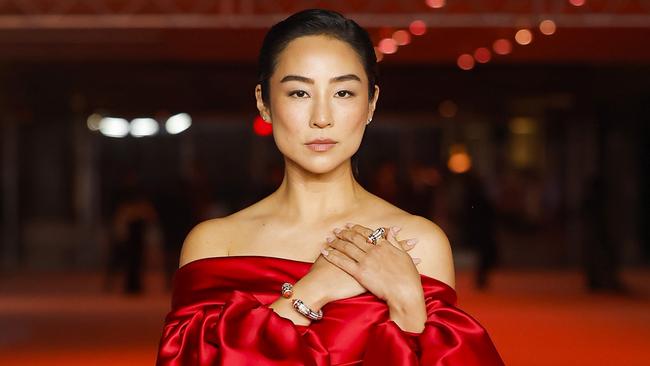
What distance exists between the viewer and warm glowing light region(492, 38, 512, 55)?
1199 cm

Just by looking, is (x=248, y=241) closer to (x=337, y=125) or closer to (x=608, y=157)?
(x=337, y=125)

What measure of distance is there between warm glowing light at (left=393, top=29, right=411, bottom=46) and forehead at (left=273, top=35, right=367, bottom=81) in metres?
9.34

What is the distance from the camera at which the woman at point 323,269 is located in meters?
1.86

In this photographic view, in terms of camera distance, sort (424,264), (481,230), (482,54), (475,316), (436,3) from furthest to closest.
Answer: (481,230) → (482,54) → (475,316) → (436,3) → (424,264)

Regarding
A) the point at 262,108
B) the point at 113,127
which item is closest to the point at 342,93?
the point at 262,108

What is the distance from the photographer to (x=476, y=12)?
9.32m

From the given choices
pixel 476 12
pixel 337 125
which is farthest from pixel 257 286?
pixel 476 12

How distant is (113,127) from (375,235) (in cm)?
1592

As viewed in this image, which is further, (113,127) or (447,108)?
(113,127)

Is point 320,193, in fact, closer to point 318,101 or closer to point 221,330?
point 318,101

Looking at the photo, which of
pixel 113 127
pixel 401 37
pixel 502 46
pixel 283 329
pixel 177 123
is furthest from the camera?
pixel 113 127

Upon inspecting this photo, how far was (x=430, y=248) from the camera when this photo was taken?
1.95 meters

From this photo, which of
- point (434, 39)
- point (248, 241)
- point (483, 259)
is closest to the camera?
point (248, 241)

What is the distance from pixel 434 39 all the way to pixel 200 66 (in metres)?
5.75
